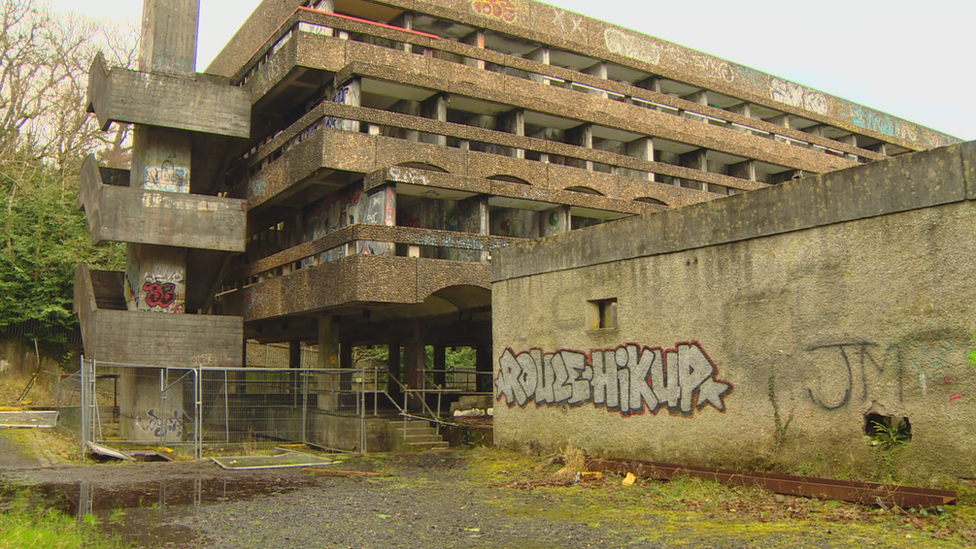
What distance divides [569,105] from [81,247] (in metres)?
22.5

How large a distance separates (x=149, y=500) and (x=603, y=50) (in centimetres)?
2584

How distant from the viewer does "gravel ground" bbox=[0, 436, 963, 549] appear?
8.36 m

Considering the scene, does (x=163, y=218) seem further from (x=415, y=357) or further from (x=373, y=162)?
(x=415, y=357)

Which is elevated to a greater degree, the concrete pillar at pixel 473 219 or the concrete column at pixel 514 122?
the concrete column at pixel 514 122

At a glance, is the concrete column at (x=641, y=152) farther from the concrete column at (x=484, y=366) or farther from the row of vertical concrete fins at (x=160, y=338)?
the row of vertical concrete fins at (x=160, y=338)

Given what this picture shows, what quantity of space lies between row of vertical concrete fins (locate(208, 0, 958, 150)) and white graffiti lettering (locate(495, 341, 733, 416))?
14.6m

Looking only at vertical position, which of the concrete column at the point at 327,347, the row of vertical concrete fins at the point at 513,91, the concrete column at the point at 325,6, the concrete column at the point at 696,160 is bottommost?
the concrete column at the point at 327,347

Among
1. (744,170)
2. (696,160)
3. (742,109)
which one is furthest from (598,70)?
(742,109)

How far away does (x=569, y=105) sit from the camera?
28969 millimetres

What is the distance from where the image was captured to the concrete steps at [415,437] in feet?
61.1

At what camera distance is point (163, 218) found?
24.8 m

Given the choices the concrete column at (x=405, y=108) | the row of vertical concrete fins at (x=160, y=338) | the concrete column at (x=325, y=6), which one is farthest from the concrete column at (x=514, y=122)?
the row of vertical concrete fins at (x=160, y=338)

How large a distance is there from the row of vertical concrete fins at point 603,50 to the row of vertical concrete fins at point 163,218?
6.08 meters

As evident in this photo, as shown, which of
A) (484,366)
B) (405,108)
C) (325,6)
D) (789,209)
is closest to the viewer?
(789,209)
